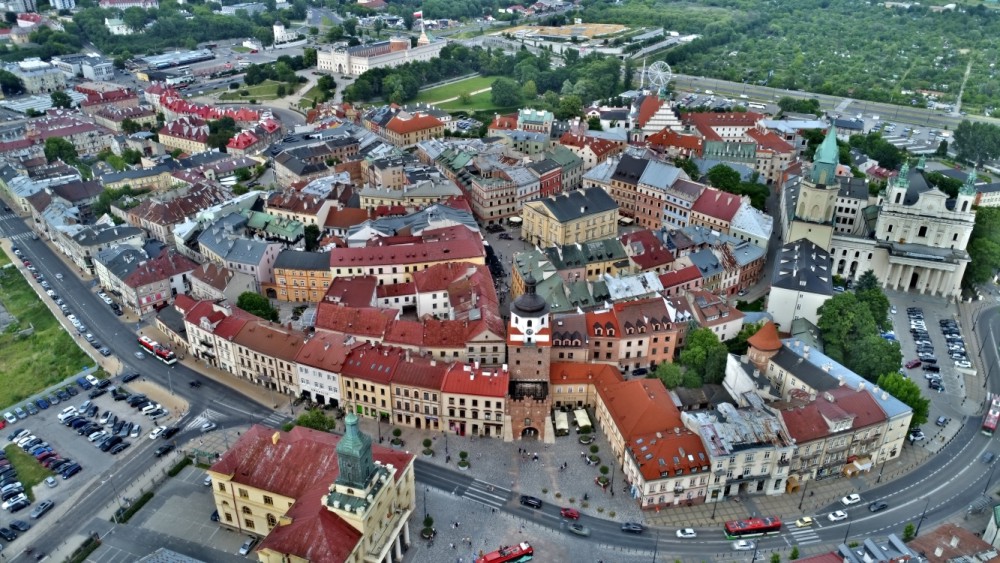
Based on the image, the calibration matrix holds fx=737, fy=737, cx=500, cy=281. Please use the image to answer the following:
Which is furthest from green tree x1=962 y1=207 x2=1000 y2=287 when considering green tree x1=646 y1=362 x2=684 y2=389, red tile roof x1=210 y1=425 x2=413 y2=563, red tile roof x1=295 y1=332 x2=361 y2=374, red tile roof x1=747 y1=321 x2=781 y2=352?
red tile roof x1=210 y1=425 x2=413 y2=563

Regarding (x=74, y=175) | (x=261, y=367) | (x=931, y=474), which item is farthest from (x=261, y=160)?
(x=931, y=474)

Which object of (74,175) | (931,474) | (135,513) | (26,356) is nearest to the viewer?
(135,513)

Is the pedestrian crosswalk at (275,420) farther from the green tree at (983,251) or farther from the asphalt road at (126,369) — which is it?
the green tree at (983,251)

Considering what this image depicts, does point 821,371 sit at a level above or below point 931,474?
above

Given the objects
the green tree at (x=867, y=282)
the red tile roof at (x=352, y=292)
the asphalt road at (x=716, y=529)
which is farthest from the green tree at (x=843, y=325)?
the red tile roof at (x=352, y=292)

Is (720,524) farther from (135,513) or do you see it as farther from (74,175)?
(74,175)

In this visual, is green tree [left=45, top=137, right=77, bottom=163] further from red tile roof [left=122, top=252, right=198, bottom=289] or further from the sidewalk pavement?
the sidewalk pavement
